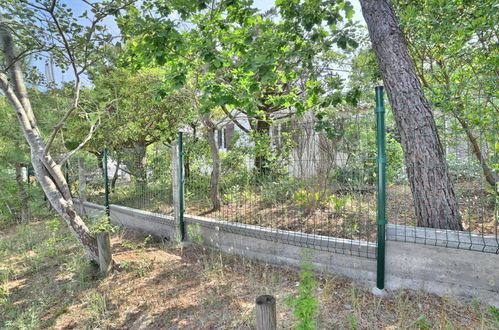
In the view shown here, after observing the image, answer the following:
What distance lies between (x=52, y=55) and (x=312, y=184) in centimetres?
456

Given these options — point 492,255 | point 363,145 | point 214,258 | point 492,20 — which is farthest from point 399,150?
point 214,258

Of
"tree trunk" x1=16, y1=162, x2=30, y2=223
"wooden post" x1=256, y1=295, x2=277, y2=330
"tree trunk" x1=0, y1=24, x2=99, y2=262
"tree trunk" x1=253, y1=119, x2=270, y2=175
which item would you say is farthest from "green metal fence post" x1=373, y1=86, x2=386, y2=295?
"tree trunk" x1=16, y1=162, x2=30, y2=223

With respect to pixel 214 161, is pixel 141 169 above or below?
below

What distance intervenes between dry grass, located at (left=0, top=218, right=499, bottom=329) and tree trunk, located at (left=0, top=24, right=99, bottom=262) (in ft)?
2.76

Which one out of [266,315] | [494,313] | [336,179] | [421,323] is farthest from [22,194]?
[494,313]

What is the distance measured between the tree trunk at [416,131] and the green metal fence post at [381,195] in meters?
0.59

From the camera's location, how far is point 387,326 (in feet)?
8.11

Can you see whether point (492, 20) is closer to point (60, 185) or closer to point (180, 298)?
point (180, 298)

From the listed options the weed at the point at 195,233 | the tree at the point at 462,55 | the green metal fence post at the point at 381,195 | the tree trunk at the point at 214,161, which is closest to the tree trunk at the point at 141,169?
the tree trunk at the point at 214,161

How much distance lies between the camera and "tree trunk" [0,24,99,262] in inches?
143

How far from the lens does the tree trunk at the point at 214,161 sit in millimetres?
5520

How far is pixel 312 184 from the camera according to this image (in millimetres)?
4477

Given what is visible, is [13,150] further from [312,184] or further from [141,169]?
[312,184]

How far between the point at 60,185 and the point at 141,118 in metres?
3.74
